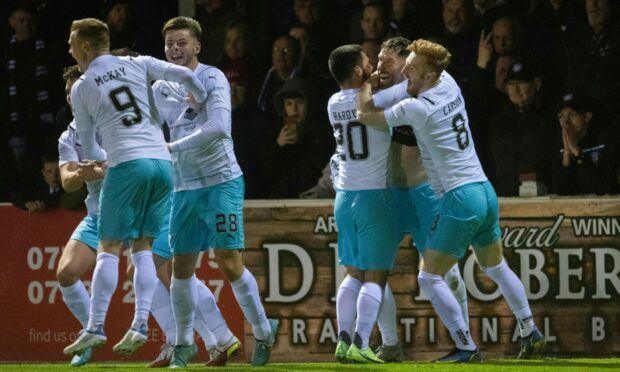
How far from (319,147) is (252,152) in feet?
1.95

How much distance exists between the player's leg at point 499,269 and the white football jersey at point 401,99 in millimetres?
329

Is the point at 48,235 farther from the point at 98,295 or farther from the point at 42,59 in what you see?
the point at 98,295

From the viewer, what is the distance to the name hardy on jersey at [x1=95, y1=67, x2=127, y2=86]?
9.13 meters

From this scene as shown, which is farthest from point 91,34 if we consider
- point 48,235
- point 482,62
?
point 482,62

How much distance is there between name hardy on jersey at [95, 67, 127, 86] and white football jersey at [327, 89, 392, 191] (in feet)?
4.96

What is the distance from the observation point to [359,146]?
32.4 ft

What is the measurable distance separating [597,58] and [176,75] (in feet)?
15.5

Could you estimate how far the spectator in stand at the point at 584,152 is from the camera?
12008 mm

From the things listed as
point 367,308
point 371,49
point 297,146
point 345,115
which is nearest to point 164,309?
point 367,308

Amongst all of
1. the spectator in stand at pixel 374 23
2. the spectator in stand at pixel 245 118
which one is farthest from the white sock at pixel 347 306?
the spectator in stand at pixel 374 23

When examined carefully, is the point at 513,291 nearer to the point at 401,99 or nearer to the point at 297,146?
the point at 401,99

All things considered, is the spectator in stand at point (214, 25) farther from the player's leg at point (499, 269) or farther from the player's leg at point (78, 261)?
the player's leg at point (499, 269)

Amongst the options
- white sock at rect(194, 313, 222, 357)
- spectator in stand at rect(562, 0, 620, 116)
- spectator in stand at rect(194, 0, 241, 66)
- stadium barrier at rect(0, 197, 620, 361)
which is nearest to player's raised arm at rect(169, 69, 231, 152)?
white sock at rect(194, 313, 222, 357)

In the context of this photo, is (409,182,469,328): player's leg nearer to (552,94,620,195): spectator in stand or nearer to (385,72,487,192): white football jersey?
(385,72,487,192): white football jersey
